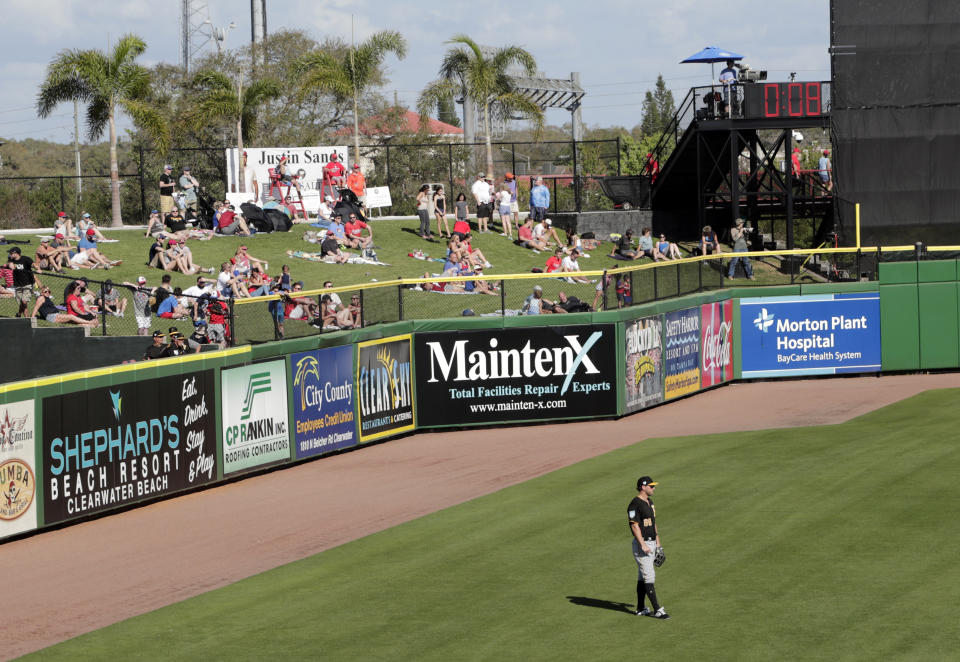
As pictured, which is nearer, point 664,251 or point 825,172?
point 664,251

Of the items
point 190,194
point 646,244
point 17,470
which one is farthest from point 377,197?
point 17,470

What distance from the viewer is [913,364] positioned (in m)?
30.2

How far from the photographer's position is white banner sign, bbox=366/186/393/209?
131ft

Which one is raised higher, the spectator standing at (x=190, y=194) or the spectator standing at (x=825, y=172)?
the spectator standing at (x=825, y=172)

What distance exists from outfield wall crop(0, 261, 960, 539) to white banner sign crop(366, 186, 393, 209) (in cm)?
1467

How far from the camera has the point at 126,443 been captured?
1842 cm

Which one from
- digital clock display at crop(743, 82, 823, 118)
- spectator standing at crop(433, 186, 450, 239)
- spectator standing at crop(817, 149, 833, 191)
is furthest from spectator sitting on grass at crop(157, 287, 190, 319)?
spectator standing at crop(817, 149, 833, 191)

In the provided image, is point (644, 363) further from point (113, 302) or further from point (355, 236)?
point (113, 302)

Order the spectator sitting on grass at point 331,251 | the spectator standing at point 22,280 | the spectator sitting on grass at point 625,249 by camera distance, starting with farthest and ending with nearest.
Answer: the spectator sitting on grass at point 625,249 → the spectator sitting on grass at point 331,251 → the spectator standing at point 22,280

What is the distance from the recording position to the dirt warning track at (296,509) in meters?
14.2

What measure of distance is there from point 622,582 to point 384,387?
11.2 m

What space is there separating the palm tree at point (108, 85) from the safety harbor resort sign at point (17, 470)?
20207 mm

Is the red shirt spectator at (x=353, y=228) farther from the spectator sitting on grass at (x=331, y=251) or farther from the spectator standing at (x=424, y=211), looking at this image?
the spectator standing at (x=424, y=211)

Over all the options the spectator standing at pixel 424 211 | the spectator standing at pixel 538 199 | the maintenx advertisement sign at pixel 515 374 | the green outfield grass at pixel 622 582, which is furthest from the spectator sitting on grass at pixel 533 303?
the spectator standing at pixel 538 199
